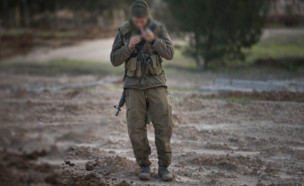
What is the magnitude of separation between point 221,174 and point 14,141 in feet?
10.8

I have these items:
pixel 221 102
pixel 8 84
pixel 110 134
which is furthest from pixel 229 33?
pixel 110 134

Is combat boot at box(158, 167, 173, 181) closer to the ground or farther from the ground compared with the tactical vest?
closer to the ground

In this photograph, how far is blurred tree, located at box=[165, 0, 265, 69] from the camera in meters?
14.1

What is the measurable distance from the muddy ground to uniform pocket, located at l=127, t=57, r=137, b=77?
1186 mm

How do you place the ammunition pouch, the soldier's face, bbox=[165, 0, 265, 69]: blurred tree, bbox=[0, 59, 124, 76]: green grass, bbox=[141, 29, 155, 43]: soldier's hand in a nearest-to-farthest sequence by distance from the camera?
1. bbox=[141, 29, 155, 43]: soldier's hand
2. the soldier's face
3. the ammunition pouch
4. bbox=[165, 0, 265, 69]: blurred tree
5. bbox=[0, 59, 124, 76]: green grass

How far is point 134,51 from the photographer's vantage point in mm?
4730

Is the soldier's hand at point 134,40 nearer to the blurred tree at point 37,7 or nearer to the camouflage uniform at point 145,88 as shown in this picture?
the camouflage uniform at point 145,88

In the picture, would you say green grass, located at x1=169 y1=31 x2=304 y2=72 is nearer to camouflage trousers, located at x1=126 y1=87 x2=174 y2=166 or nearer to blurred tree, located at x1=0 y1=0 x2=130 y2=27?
camouflage trousers, located at x1=126 y1=87 x2=174 y2=166

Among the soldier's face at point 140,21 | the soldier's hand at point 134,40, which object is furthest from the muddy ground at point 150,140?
the soldier's face at point 140,21

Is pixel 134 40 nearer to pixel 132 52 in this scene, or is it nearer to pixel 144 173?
pixel 132 52

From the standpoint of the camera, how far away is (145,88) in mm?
4727

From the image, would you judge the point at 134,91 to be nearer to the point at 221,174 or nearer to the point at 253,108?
the point at 221,174

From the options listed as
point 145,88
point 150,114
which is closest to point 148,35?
point 145,88

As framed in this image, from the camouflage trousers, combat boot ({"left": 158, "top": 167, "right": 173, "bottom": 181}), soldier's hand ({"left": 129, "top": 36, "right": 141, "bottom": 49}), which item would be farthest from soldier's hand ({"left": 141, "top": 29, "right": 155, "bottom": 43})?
combat boot ({"left": 158, "top": 167, "right": 173, "bottom": 181})
